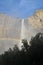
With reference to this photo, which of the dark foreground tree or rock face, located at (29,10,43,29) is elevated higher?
rock face, located at (29,10,43,29)

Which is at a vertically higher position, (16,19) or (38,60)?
(16,19)

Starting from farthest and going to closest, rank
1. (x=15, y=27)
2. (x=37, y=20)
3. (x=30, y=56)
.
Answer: (x=37, y=20), (x=15, y=27), (x=30, y=56)

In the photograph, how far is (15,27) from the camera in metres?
8.24

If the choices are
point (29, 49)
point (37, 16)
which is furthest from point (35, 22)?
point (29, 49)

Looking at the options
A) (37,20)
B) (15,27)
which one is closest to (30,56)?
(15,27)

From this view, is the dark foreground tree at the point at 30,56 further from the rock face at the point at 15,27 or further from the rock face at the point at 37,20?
the rock face at the point at 37,20

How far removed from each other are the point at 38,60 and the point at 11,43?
16.4 feet

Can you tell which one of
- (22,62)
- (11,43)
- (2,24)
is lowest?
(22,62)

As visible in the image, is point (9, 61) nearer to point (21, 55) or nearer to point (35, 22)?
point (21, 55)

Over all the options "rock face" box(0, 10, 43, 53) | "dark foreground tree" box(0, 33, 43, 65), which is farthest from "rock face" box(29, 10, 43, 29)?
"dark foreground tree" box(0, 33, 43, 65)

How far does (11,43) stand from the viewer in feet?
25.0

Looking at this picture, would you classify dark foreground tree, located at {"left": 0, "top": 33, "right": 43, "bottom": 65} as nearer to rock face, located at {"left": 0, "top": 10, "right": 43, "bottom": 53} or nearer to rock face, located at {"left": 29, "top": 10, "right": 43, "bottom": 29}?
rock face, located at {"left": 0, "top": 10, "right": 43, "bottom": 53}

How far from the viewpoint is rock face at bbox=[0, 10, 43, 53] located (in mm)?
7852

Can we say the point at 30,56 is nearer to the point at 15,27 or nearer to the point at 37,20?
the point at 15,27
